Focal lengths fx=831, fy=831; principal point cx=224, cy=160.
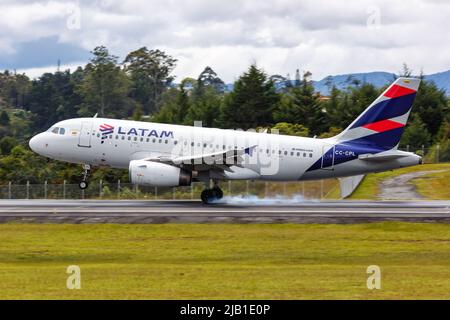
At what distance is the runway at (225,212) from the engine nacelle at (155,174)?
4.19 feet

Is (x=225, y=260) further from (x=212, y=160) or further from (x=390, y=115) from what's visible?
(x=390, y=115)

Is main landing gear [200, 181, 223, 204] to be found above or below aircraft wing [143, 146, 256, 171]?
below

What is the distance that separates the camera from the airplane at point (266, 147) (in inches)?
1757

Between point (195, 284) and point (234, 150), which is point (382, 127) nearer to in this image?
point (234, 150)

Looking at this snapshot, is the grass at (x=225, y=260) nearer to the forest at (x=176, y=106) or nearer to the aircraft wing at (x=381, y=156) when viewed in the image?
the aircraft wing at (x=381, y=156)

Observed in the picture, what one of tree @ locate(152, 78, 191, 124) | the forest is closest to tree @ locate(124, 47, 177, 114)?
the forest

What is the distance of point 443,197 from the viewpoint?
51.3 meters

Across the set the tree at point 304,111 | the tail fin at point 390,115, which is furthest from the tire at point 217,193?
the tree at point 304,111

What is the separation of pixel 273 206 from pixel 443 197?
13125 millimetres

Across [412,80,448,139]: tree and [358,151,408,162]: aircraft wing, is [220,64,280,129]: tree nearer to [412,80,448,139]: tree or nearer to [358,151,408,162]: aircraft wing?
[412,80,448,139]: tree

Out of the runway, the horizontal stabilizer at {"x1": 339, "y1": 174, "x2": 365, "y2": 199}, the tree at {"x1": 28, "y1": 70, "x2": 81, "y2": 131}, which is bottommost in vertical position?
the runway

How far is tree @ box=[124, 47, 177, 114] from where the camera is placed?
170m

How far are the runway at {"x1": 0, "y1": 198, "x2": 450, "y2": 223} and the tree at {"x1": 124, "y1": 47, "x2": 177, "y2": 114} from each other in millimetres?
123265

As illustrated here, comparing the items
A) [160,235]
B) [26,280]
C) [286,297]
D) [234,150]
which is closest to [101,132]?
[234,150]
